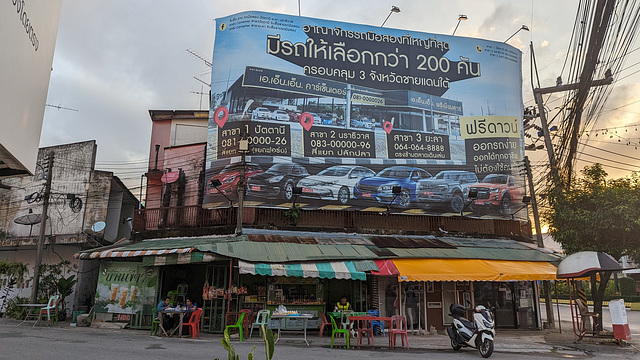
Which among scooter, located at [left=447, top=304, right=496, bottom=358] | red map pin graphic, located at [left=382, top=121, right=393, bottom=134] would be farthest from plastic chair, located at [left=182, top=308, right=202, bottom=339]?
red map pin graphic, located at [left=382, top=121, right=393, bottom=134]

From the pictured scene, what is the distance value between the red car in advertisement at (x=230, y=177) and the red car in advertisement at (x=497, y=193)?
9044 mm

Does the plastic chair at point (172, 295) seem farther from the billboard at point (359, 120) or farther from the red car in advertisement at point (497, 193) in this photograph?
the red car in advertisement at point (497, 193)

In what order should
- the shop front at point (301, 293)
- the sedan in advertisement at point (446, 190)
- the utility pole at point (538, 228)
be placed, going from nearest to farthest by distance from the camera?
the shop front at point (301, 293) < the utility pole at point (538, 228) < the sedan in advertisement at point (446, 190)

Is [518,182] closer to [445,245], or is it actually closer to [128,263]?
[445,245]

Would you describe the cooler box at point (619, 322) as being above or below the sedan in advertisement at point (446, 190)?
below

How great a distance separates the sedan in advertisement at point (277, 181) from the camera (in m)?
16.5

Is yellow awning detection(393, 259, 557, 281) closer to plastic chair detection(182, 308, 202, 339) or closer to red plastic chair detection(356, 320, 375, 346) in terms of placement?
red plastic chair detection(356, 320, 375, 346)

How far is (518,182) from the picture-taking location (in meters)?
19.5

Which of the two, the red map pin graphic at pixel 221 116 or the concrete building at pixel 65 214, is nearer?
the red map pin graphic at pixel 221 116

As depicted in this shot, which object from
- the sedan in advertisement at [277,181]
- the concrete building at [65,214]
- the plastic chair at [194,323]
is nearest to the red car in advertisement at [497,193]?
the sedan in advertisement at [277,181]

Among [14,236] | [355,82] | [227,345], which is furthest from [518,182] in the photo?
[14,236]

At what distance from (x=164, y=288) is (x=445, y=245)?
10.5 meters

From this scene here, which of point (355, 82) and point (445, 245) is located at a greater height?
point (355, 82)

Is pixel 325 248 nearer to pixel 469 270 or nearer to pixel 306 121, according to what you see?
pixel 469 270
